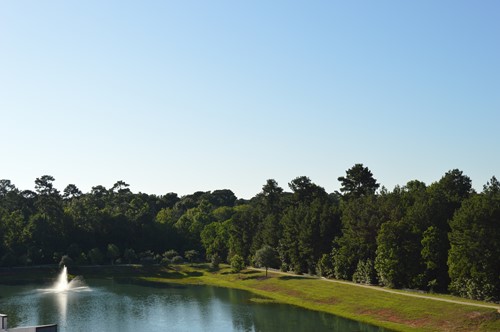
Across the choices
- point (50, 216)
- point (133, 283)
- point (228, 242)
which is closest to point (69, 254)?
point (50, 216)

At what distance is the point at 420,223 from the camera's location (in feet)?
297

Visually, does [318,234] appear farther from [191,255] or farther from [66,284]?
[66,284]

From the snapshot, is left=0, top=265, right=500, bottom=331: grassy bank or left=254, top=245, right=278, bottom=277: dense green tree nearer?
left=0, top=265, right=500, bottom=331: grassy bank

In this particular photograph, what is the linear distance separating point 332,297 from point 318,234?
87.6 ft

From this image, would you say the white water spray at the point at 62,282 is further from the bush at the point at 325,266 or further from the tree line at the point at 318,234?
the bush at the point at 325,266

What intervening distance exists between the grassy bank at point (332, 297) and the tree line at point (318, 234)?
5.56m

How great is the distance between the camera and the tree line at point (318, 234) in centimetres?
7962

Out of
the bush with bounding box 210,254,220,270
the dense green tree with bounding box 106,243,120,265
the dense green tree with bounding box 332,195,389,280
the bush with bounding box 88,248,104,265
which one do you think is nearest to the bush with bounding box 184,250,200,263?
the bush with bounding box 210,254,220,270

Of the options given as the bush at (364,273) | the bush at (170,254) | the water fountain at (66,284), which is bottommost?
the water fountain at (66,284)

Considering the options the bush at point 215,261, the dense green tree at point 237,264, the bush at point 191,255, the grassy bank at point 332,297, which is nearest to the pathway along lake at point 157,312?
the grassy bank at point 332,297

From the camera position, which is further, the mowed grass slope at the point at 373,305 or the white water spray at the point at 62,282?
the white water spray at the point at 62,282

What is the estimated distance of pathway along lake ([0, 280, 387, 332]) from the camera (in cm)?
7588

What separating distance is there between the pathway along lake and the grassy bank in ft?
12.2

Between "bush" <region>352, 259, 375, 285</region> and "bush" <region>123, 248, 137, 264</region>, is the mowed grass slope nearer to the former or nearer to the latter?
"bush" <region>352, 259, 375, 285</region>
